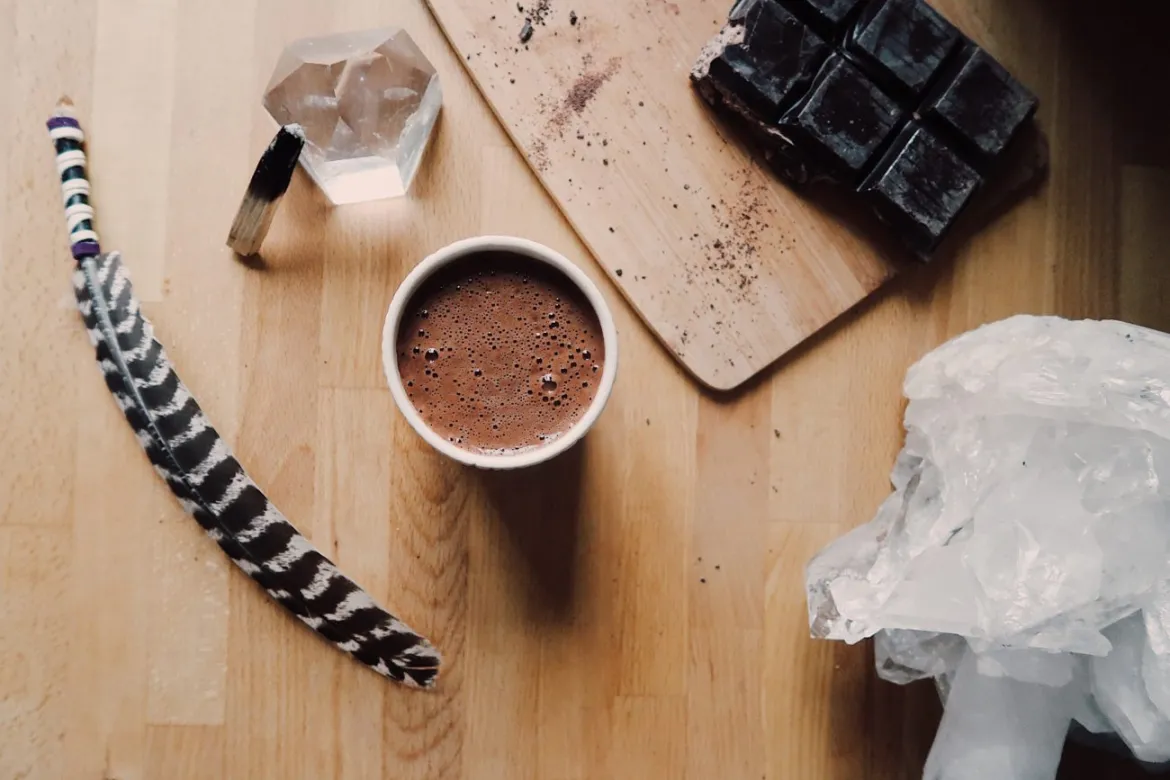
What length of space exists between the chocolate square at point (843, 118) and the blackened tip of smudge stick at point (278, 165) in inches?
15.6

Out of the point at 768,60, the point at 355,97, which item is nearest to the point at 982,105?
the point at 768,60

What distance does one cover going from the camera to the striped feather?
0.78m

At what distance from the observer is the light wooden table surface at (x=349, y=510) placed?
79 centimetres

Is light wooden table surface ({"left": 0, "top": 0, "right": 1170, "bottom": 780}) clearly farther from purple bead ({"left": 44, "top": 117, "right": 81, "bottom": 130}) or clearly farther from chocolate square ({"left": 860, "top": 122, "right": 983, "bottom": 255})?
chocolate square ({"left": 860, "top": 122, "right": 983, "bottom": 255})

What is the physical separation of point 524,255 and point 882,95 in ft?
1.12

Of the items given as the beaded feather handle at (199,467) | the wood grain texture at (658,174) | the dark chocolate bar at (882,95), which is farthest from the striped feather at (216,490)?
the dark chocolate bar at (882,95)

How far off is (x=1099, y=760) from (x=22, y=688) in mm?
923

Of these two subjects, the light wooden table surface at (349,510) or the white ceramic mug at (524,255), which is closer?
the white ceramic mug at (524,255)

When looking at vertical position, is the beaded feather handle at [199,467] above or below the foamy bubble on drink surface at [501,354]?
below

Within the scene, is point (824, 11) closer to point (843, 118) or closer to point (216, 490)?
point (843, 118)

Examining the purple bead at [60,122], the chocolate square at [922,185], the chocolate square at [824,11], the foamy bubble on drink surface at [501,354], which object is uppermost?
the chocolate square at [824,11]

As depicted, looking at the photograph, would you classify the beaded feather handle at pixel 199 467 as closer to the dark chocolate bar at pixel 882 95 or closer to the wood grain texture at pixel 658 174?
the wood grain texture at pixel 658 174

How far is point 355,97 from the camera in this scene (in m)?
0.76

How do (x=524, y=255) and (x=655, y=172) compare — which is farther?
(x=655, y=172)
